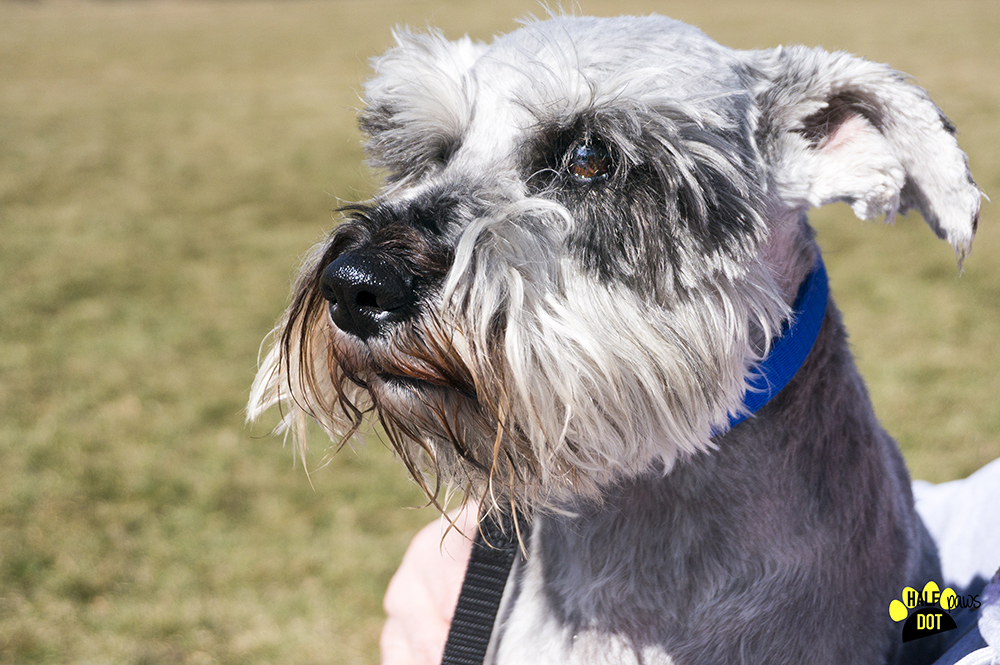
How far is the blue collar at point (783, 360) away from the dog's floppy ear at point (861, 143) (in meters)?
0.24

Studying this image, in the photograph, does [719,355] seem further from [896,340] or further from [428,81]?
[896,340]

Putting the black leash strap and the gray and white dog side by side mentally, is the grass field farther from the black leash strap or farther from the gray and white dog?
the black leash strap

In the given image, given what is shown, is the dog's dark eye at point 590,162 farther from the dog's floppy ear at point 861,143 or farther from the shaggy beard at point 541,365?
Result: the dog's floppy ear at point 861,143

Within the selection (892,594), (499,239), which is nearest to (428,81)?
(499,239)

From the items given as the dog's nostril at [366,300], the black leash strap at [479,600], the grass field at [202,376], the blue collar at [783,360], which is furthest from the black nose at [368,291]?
the grass field at [202,376]

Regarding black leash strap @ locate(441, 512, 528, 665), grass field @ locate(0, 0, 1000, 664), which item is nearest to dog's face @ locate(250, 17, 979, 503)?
black leash strap @ locate(441, 512, 528, 665)

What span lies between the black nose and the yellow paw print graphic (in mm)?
1189

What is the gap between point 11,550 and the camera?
12.8 ft

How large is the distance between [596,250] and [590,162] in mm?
181

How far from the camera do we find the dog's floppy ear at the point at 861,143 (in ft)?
4.98

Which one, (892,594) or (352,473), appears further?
(352,473)

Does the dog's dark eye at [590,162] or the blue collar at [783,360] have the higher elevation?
the dog's dark eye at [590,162]

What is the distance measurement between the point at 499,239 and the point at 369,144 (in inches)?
25.0

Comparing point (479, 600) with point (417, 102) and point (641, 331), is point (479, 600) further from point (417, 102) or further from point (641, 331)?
point (417, 102)
